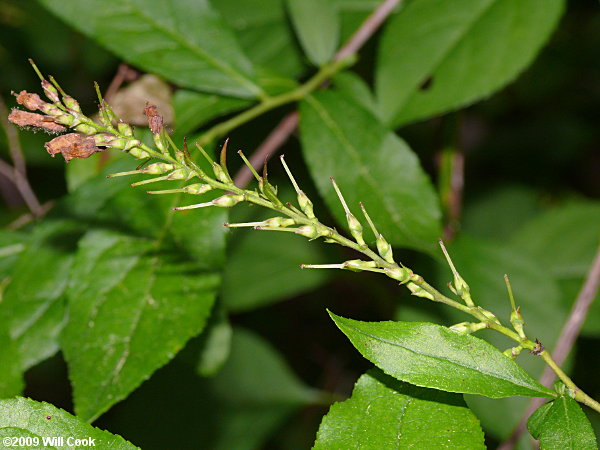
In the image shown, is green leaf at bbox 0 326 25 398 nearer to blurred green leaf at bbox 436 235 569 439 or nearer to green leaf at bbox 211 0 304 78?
green leaf at bbox 211 0 304 78

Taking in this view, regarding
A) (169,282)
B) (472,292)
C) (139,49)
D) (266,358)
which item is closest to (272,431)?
(266,358)

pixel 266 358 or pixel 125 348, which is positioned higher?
pixel 125 348

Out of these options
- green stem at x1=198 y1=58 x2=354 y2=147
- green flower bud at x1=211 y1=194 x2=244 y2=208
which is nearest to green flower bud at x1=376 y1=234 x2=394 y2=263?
green flower bud at x1=211 y1=194 x2=244 y2=208

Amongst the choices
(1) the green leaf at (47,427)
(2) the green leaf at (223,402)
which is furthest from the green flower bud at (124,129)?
(2) the green leaf at (223,402)

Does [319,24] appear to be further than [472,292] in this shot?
No

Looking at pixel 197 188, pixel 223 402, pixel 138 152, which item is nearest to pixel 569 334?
pixel 197 188

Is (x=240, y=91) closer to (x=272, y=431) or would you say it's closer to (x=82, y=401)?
(x=82, y=401)

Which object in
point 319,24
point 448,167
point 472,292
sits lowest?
point 472,292
